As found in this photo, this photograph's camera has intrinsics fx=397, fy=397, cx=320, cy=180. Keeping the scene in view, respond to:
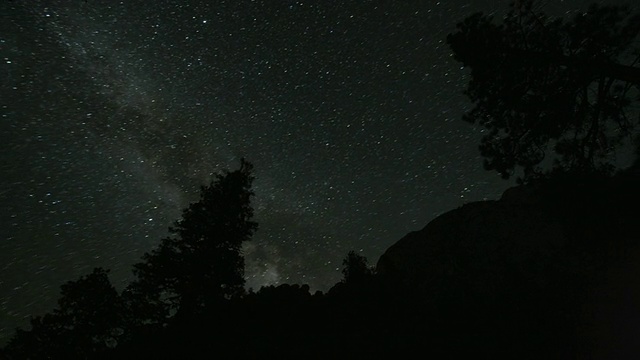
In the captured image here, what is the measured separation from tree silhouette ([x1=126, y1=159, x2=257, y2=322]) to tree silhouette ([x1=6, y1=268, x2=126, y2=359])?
122cm

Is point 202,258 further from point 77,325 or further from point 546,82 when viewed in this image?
point 546,82

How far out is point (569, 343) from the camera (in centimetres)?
881

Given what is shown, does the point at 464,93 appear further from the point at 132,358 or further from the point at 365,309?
the point at 132,358

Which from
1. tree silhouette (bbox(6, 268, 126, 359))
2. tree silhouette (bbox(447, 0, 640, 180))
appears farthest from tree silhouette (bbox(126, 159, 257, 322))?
tree silhouette (bbox(447, 0, 640, 180))

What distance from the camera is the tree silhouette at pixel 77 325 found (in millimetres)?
18516

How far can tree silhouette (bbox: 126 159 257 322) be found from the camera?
801 inches

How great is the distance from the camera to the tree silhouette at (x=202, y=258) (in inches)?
801

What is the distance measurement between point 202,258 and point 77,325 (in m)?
6.37

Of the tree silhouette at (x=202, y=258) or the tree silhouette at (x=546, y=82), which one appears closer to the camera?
the tree silhouette at (x=546, y=82)

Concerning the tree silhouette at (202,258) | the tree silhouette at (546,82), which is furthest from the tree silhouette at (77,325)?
the tree silhouette at (546,82)

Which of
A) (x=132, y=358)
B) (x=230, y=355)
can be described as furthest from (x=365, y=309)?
(x=132, y=358)

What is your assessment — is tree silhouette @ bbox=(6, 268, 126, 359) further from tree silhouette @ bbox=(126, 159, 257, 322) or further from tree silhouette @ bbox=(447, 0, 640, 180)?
tree silhouette @ bbox=(447, 0, 640, 180)

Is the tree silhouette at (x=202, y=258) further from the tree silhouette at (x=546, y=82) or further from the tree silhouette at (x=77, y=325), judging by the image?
the tree silhouette at (x=546, y=82)

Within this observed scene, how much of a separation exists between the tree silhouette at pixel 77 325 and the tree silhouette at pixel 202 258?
122cm
